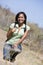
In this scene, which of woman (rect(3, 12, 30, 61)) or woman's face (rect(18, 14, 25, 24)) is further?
woman's face (rect(18, 14, 25, 24))

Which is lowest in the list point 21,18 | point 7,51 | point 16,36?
point 7,51

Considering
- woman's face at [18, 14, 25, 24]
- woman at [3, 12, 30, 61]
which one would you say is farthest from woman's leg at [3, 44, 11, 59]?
woman's face at [18, 14, 25, 24]

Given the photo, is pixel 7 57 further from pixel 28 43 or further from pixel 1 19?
pixel 1 19

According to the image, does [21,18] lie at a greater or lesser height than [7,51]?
greater

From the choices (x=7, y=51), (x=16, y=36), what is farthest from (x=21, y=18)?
(x=7, y=51)

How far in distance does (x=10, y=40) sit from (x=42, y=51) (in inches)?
472

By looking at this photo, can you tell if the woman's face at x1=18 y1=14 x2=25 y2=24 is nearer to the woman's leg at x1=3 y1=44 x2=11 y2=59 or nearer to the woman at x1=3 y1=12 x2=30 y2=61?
the woman at x1=3 y1=12 x2=30 y2=61

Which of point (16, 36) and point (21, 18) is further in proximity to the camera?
point (21, 18)

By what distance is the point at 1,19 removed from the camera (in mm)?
23781

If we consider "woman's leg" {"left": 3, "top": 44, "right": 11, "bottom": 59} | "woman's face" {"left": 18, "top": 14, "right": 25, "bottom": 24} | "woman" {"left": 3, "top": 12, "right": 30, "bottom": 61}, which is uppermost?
"woman's face" {"left": 18, "top": 14, "right": 25, "bottom": 24}

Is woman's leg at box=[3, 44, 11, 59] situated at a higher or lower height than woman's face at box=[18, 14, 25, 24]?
lower

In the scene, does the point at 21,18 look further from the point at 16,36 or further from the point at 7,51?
the point at 7,51

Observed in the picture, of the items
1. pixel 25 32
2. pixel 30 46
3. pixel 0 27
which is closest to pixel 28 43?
pixel 30 46

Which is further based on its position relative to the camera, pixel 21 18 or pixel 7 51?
pixel 21 18
